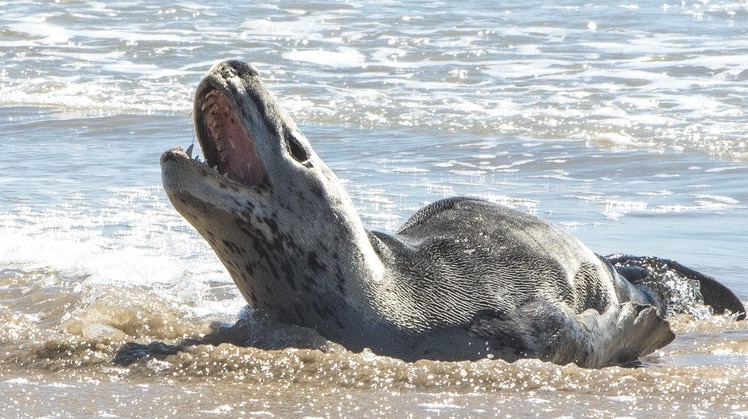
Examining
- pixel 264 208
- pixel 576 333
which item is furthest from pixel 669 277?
pixel 264 208

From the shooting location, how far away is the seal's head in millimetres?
3939

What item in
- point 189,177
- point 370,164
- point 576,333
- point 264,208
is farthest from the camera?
point 370,164

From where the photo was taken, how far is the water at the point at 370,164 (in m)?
3.47

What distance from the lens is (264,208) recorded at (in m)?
3.96

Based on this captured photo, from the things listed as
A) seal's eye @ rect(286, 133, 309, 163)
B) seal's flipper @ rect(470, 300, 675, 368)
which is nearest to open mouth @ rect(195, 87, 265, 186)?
seal's eye @ rect(286, 133, 309, 163)

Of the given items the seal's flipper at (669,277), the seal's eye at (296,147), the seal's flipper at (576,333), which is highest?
the seal's eye at (296,147)

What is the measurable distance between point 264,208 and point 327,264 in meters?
0.27

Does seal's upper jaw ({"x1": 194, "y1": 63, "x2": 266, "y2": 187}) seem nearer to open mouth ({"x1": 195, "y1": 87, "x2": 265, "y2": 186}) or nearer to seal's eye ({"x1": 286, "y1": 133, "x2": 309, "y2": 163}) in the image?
open mouth ({"x1": 195, "y1": 87, "x2": 265, "y2": 186})

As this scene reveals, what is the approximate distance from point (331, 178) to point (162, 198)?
3437 millimetres

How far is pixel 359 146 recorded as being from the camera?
30.9 ft

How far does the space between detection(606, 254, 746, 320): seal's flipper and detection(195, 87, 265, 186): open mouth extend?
206 centimetres

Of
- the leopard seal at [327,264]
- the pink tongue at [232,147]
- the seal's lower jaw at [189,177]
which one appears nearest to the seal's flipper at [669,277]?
the leopard seal at [327,264]

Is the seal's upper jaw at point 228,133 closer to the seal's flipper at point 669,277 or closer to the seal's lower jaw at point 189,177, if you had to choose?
the seal's lower jaw at point 189,177

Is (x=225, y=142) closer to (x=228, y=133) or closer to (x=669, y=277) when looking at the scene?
(x=228, y=133)
